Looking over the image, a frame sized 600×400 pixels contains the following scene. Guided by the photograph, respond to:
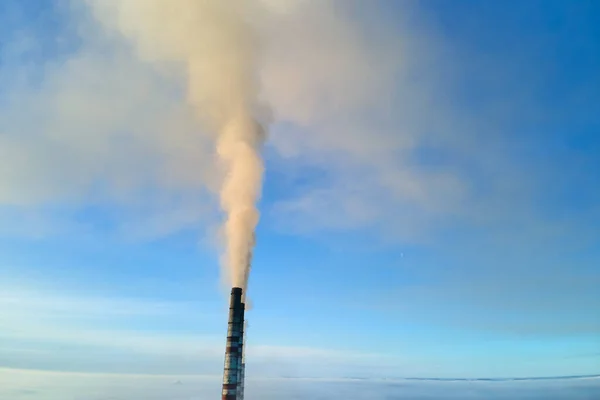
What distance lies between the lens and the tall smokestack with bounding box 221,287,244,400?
34875mm

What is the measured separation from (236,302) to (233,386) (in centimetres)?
673

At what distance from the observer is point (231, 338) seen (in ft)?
119

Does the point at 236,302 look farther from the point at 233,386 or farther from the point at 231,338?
the point at 233,386

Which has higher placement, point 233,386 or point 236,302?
point 236,302

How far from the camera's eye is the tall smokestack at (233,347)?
3488cm

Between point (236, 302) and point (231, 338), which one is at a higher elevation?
point (236, 302)

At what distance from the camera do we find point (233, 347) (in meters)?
35.8

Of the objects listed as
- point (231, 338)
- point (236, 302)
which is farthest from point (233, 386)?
point (236, 302)

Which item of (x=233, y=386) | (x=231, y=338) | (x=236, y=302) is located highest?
(x=236, y=302)

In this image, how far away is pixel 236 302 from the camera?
123ft

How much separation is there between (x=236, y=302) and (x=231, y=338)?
301cm

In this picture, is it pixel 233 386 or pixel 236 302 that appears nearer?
pixel 233 386

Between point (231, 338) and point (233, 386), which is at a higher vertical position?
point (231, 338)
